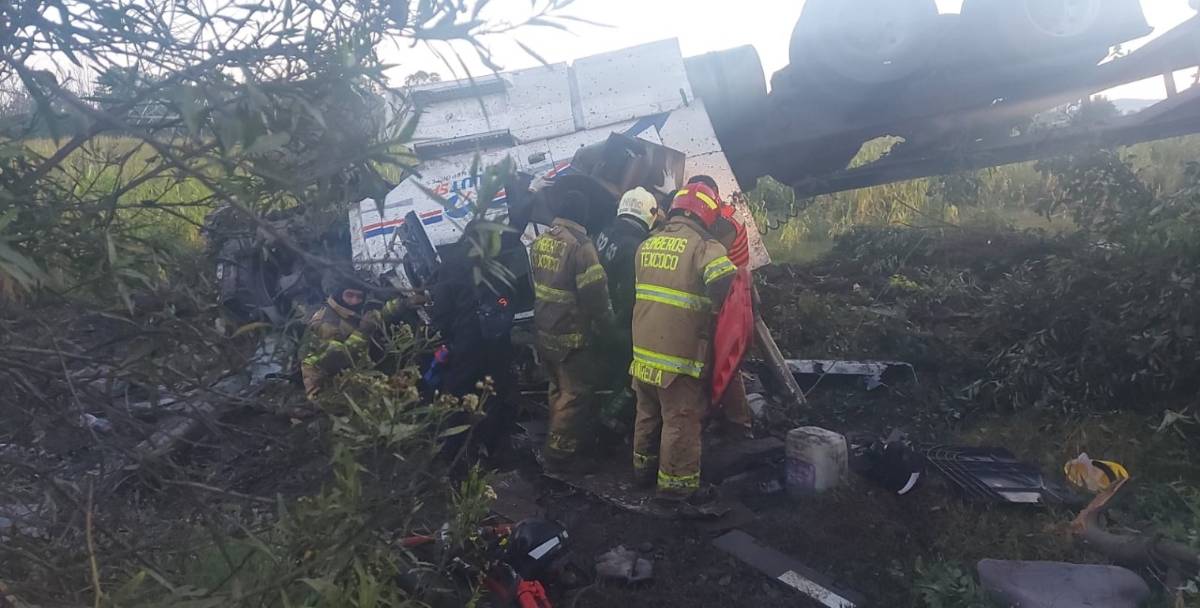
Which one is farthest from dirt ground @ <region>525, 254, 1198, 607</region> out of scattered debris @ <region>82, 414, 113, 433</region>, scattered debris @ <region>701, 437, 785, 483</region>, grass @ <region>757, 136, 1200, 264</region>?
grass @ <region>757, 136, 1200, 264</region>

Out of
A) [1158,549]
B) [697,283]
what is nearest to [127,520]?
[697,283]

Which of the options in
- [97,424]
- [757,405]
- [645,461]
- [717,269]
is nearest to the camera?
[97,424]

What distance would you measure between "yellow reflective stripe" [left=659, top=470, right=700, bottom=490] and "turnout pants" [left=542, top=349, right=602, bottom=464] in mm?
795

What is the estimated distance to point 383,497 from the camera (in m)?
2.51

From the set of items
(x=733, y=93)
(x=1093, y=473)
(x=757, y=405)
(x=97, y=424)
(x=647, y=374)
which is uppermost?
(x=733, y=93)

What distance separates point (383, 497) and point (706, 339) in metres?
2.40

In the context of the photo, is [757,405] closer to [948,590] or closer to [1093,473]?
[1093,473]

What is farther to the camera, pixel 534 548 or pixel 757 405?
pixel 757 405

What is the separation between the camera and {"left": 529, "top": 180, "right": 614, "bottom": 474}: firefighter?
504 cm

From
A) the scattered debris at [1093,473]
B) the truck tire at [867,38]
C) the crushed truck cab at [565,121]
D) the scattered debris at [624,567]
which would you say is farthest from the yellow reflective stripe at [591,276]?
the scattered debris at [1093,473]

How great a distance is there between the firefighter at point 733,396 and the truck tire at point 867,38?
1.01 metres

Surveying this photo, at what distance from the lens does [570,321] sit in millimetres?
5098

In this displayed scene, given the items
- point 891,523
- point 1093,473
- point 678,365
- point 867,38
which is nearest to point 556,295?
point 678,365

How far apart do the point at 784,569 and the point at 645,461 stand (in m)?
1.16
